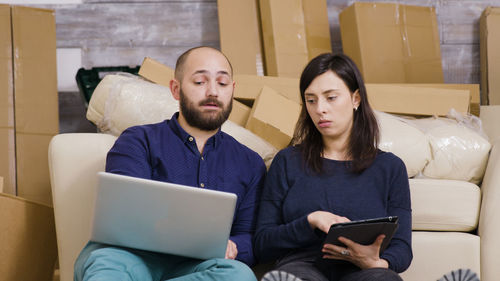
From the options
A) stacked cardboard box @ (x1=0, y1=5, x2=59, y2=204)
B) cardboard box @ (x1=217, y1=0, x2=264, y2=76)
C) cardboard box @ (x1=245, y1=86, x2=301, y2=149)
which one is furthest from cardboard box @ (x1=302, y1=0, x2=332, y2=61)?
stacked cardboard box @ (x1=0, y1=5, x2=59, y2=204)

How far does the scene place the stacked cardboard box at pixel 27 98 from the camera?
2248 millimetres

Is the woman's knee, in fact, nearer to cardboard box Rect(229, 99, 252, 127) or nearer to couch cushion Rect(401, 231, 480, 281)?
couch cushion Rect(401, 231, 480, 281)

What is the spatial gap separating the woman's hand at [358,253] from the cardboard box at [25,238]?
3.11 ft

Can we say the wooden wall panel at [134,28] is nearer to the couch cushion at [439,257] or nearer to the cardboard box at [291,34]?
the cardboard box at [291,34]

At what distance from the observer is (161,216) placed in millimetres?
1177

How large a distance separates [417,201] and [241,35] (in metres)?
1.27

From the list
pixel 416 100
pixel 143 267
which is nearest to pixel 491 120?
pixel 416 100

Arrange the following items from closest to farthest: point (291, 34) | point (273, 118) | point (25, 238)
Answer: point (25, 238)
point (273, 118)
point (291, 34)

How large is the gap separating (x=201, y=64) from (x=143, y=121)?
0.36 meters

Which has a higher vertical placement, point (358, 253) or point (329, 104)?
point (329, 104)

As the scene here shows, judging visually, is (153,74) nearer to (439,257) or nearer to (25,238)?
(25,238)

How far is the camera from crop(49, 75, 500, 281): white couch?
1560mm

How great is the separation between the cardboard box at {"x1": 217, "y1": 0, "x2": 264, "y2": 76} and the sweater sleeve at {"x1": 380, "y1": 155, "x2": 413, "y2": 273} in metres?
1.27

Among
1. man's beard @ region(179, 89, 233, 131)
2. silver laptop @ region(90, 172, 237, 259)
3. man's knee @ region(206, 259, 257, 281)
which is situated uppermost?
man's beard @ region(179, 89, 233, 131)
